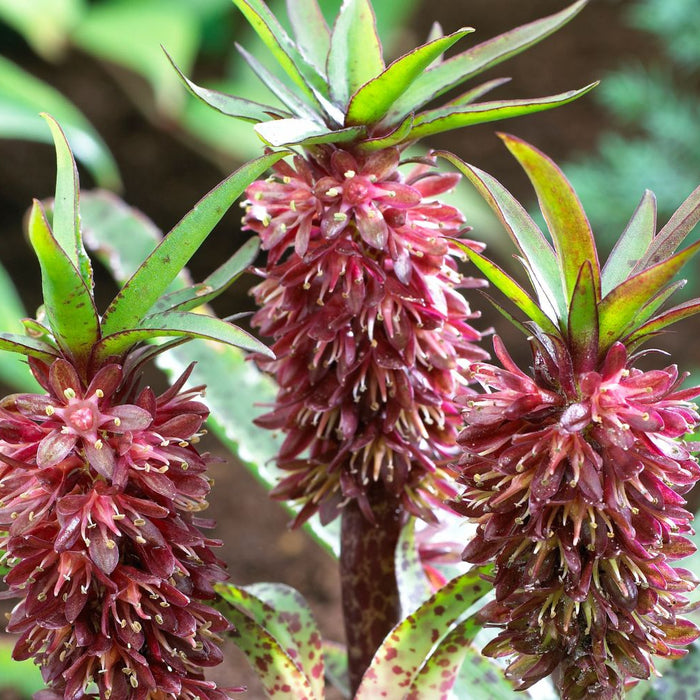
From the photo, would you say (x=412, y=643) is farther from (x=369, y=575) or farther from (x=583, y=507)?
(x=583, y=507)

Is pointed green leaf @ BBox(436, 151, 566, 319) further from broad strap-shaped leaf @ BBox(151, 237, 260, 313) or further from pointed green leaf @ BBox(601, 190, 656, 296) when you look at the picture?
broad strap-shaped leaf @ BBox(151, 237, 260, 313)

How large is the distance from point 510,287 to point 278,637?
1.18 ft

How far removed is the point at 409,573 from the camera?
73 cm

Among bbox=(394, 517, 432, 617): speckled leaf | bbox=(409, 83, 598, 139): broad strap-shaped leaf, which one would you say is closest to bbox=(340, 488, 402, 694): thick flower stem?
bbox=(394, 517, 432, 617): speckled leaf

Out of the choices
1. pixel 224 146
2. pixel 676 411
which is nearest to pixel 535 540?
pixel 676 411

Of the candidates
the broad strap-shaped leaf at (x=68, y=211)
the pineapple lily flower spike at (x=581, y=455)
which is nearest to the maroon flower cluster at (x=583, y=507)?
the pineapple lily flower spike at (x=581, y=455)

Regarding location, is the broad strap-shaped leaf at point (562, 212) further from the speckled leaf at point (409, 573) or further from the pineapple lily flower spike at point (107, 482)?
the speckled leaf at point (409, 573)

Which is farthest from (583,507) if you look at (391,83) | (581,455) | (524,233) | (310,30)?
(310,30)

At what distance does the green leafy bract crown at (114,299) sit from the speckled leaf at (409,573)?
0.26 meters

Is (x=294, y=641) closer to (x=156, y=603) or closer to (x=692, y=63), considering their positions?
(x=156, y=603)

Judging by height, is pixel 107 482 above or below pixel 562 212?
below

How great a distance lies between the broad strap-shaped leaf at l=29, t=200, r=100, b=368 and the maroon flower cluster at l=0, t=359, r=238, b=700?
0.02 meters

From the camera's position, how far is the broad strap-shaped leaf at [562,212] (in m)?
0.47

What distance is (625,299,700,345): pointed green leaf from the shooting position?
1.55 ft
